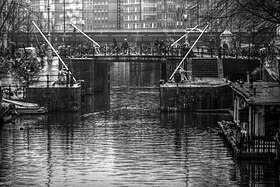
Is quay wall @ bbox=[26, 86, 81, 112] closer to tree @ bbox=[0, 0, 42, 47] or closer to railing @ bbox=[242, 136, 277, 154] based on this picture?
tree @ bbox=[0, 0, 42, 47]

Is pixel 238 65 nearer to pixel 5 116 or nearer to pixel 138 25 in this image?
pixel 5 116

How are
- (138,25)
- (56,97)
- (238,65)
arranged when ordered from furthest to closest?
(138,25) < (238,65) < (56,97)

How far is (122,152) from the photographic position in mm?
55906

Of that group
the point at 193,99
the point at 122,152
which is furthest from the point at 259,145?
the point at 193,99

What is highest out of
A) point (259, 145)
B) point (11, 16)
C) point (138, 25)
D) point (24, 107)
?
point (138, 25)

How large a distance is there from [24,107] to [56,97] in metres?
3.92

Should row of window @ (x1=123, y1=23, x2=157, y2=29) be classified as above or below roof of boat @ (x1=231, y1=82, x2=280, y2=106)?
above

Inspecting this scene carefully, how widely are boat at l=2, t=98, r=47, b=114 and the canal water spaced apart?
96 centimetres

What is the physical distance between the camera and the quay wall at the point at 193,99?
253 feet

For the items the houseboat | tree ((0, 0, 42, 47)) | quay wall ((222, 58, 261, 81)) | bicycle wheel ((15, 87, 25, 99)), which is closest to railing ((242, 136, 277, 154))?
the houseboat

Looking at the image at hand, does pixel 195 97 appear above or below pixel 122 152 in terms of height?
above

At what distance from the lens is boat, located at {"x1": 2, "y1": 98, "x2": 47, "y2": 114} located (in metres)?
72.6

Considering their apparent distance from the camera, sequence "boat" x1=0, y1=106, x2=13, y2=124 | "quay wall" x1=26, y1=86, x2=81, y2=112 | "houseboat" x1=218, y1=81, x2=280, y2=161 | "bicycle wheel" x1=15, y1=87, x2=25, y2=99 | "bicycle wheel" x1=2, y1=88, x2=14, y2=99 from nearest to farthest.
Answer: "houseboat" x1=218, y1=81, x2=280, y2=161 < "boat" x1=0, y1=106, x2=13, y2=124 < "bicycle wheel" x1=2, y1=88, x2=14, y2=99 < "quay wall" x1=26, y1=86, x2=81, y2=112 < "bicycle wheel" x1=15, y1=87, x2=25, y2=99

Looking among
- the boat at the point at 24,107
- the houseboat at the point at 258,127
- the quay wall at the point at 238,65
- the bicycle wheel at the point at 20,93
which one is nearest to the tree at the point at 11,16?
the bicycle wheel at the point at 20,93
